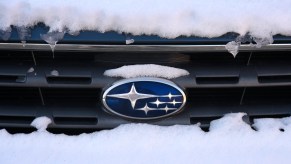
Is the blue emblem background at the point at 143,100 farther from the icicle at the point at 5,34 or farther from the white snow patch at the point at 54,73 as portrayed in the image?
the icicle at the point at 5,34

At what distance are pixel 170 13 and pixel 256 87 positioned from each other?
52 cm

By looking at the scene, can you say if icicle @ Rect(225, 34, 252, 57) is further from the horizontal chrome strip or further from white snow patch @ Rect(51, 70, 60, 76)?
white snow patch @ Rect(51, 70, 60, 76)

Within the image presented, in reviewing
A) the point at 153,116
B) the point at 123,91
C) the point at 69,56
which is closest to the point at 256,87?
the point at 153,116

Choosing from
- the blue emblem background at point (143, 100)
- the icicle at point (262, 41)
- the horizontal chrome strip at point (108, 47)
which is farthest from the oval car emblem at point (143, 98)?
the icicle at point (262, 41)

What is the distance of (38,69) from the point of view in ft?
5.30

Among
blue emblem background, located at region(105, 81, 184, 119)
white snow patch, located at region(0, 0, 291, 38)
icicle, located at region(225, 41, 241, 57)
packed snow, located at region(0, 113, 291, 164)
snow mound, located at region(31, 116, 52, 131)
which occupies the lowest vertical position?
packed snow, located at region(0, 113, 291, 164)

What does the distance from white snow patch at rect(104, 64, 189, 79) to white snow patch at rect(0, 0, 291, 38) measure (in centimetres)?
14

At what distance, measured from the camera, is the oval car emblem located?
1.59 meters

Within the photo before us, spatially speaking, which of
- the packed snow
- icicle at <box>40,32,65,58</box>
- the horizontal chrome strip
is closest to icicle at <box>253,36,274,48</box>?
the horizontal chrome strip

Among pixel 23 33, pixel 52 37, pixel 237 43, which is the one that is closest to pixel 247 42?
pixel 237 43

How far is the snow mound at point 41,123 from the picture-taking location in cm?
167

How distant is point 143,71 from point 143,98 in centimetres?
11

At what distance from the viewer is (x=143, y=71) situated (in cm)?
158

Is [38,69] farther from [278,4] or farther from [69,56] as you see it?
[278,4]
